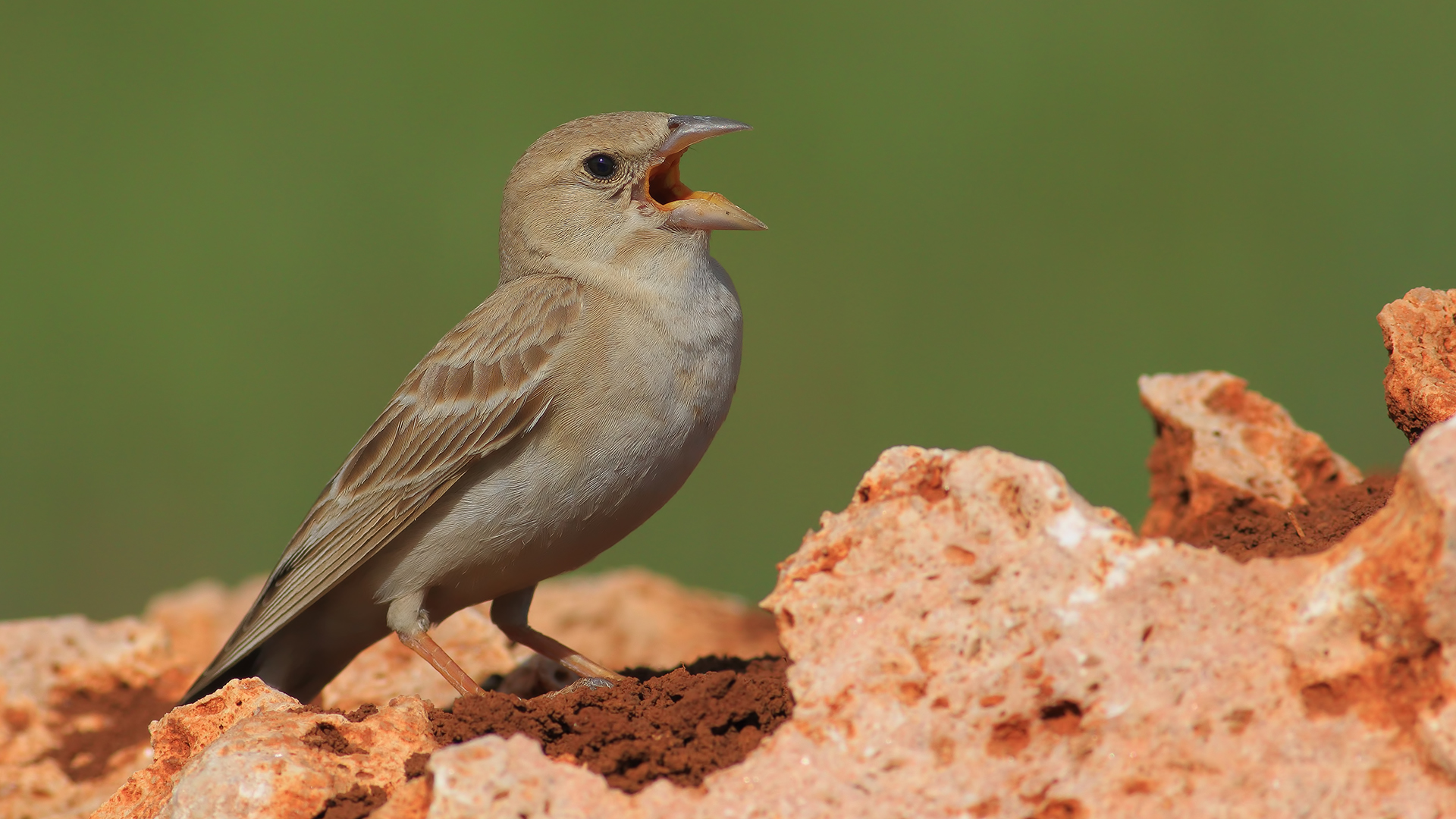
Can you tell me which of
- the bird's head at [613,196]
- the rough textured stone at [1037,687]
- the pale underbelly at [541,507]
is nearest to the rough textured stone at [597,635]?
the pale underbelly at [541,507]

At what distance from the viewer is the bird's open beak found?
4793 millimetres

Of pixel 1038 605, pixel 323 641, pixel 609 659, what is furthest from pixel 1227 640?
pixel 609 659

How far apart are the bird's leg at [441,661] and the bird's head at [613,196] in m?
1.55

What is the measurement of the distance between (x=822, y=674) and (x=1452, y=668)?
116 centimetres

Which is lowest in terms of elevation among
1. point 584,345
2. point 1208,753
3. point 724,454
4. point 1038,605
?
point 1208,753

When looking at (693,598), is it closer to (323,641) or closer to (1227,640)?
(323,641)

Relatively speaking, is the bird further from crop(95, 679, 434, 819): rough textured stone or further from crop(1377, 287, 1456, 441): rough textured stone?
crop(1377, 287, 1456, 441): rough textured stone

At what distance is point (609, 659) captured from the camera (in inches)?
246

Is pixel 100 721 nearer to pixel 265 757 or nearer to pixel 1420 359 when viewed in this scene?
pixel 265 757

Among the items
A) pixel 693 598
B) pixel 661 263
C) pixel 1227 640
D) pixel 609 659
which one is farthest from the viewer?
pixel 693 598

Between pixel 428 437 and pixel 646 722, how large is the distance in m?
2.03

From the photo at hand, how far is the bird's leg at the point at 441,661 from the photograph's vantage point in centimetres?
439

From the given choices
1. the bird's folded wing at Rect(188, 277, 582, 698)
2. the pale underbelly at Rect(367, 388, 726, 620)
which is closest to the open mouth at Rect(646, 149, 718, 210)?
the bird's folded wing at Rect(188, 277, 582, 698)

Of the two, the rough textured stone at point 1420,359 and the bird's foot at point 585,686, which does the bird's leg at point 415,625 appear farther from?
the rough textured stone at point 1420,359
